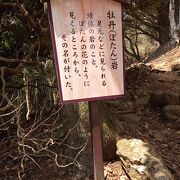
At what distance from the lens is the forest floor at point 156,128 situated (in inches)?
137

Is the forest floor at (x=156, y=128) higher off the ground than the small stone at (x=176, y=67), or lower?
lower

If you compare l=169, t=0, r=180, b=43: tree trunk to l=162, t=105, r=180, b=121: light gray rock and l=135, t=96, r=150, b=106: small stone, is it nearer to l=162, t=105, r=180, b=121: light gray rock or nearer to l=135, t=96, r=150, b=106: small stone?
l=135, t=96, r=150, b=106: small stone

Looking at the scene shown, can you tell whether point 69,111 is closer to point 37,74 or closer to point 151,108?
point 37,74

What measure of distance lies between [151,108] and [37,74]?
1778mm

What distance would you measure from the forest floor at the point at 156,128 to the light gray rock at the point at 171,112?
7 centimetres

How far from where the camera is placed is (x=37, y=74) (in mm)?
4309

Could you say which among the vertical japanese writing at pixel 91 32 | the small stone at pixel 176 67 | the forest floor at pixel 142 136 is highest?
the vertical japanese writing at pixel 91 32

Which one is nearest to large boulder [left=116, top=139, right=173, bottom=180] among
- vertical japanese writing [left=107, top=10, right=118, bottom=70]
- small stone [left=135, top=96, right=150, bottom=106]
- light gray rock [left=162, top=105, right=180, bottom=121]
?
vertical japanese writing [left=107, top=10, right=118, bottom=70]

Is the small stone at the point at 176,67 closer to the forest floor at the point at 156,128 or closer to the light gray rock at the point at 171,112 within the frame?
the forest floor at the point at 156,128

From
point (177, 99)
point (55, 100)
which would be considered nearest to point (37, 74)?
point (55, 100)

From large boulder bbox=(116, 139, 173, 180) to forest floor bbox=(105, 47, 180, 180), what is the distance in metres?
0.10

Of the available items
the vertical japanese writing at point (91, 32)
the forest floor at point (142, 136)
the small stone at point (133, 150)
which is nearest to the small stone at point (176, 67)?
the forest floor at point (142, 136)

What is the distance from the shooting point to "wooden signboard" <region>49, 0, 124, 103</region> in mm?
2471

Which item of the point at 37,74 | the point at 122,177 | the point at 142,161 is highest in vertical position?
the point at 37,74
